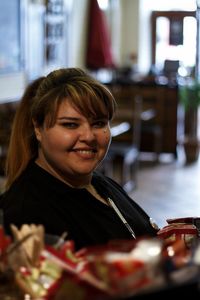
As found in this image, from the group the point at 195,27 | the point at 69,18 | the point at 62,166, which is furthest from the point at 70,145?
the point at 195,27

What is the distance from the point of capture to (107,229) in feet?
5.91

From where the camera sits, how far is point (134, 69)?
32.6ft

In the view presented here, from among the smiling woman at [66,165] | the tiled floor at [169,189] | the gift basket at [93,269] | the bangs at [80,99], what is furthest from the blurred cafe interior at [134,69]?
the gift basket at [93,269]

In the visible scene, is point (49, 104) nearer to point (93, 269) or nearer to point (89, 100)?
point (89, 100)

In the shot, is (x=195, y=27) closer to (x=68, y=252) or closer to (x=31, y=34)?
(x=31, y=34)

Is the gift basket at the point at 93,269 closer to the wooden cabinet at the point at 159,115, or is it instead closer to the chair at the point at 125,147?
the chair at the point at 125,147

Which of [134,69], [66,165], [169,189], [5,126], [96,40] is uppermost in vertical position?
[96,40]

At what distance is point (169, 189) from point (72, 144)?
18.0 feet

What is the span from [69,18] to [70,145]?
655cm

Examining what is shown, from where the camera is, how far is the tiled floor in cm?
611

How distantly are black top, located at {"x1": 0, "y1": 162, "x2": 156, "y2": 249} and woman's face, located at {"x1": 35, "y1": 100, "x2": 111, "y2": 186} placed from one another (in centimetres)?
4

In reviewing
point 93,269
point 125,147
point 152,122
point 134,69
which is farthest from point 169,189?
point 93,269

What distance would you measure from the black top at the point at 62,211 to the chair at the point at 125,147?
167 inches

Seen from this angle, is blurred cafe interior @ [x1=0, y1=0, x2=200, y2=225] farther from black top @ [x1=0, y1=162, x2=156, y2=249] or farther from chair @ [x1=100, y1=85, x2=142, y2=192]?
black top @ [x1=0, y1=162, x2=156, y2=249]
